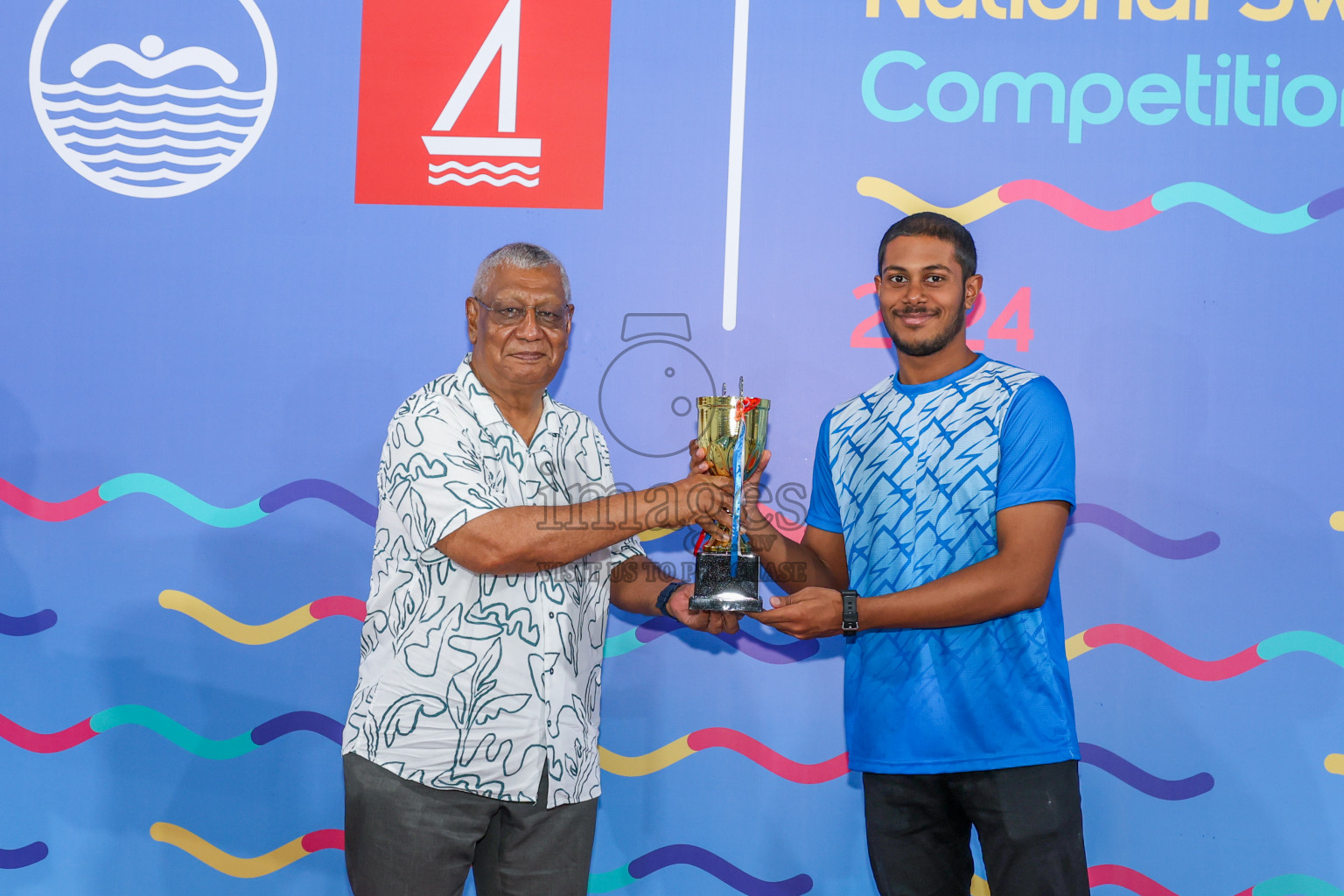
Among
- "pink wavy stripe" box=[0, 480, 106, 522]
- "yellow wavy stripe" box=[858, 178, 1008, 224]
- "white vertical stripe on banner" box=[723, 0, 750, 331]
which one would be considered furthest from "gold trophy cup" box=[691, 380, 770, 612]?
"pink wavy stripe" box=[0, 480, 106, 522]

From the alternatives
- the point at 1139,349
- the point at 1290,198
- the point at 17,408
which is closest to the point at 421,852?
the point at 17,408

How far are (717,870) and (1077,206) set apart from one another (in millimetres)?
2151

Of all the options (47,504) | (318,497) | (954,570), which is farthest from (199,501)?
(954,570)

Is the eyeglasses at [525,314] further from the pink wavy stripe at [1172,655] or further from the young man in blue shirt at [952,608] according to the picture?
the pink wavy stripe at [1172,655]

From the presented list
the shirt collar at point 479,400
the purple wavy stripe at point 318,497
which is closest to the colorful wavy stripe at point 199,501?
the purple wavy stripe at point 318,497

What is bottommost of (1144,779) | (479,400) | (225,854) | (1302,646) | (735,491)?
(225,854)

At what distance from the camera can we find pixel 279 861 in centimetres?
278

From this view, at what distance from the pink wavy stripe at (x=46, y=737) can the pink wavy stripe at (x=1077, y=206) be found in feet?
10.2

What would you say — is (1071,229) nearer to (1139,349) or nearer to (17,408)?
(1139,349)

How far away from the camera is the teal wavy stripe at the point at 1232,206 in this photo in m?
2.65

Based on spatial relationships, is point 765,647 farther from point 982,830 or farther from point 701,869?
point 982,830

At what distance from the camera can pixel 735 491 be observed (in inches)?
85.0

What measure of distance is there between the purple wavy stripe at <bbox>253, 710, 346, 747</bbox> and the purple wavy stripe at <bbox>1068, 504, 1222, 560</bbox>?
221 cm

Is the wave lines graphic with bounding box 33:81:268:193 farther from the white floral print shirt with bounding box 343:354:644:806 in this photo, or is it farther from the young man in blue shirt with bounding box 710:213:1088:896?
the young man in blue shirt with bounding box 710:213:1088:896
